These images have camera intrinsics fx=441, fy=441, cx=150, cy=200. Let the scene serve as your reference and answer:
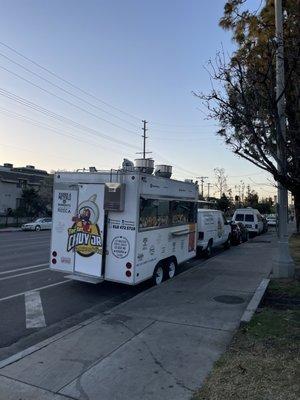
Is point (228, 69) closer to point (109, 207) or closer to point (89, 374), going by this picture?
point (109, 207)

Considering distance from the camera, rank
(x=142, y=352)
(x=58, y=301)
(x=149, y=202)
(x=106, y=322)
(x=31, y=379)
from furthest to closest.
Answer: (x=149, y=202), (x=58, y=301), (x=106, y=322), (x=142, y=352), (x=31, y=379)

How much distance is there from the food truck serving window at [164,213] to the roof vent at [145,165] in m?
0.73

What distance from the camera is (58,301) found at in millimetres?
9531

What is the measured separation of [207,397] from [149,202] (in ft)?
20.2

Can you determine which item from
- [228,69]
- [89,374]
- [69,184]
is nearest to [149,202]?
[69,184]

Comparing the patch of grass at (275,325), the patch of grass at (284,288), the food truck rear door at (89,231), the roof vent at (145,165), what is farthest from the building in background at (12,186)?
the patch of grass at (275,325)

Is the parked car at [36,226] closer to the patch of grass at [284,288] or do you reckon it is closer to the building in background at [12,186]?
the building in background at [12,186]

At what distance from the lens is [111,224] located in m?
9.92

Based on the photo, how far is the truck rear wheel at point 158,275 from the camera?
36.4 ft

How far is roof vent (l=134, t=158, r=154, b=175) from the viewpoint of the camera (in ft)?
34.3

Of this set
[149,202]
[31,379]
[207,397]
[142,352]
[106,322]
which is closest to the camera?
[207,397]

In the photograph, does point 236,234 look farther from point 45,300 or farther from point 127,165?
point 45,300

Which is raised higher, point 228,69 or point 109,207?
point 228,69

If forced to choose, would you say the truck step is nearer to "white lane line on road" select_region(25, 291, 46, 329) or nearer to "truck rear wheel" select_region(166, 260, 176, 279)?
"white lane line on road" select_region(25, 291, 46, 329)
